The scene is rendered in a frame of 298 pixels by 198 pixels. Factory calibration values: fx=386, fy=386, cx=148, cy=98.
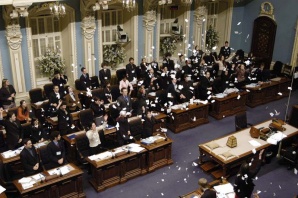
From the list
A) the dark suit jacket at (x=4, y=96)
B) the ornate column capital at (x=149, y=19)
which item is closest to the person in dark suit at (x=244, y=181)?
the dark suit jacket at (x=4, y=96)

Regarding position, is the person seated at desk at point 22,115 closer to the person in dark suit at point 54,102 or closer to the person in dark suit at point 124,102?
the person in dark suit at point 54,102

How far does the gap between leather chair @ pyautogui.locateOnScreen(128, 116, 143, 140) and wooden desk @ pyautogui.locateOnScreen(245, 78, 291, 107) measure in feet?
17.2

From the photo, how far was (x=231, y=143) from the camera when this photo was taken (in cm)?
1027

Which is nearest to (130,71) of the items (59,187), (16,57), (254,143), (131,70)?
(131,70)

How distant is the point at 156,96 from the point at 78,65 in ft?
11.5

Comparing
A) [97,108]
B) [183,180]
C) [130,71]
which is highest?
[130,71]

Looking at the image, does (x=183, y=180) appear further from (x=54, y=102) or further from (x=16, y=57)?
(x=16, y=57)

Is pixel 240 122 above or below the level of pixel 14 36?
below

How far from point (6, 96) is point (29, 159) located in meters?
3.77

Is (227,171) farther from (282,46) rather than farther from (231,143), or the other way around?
(282,46)

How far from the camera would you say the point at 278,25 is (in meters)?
17.1

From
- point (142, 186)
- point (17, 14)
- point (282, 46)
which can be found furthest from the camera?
point (282, 46)

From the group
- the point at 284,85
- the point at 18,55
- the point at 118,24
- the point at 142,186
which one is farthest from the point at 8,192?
the point at 284,85

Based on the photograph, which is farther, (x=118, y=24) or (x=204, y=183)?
(x=118, y=24)
